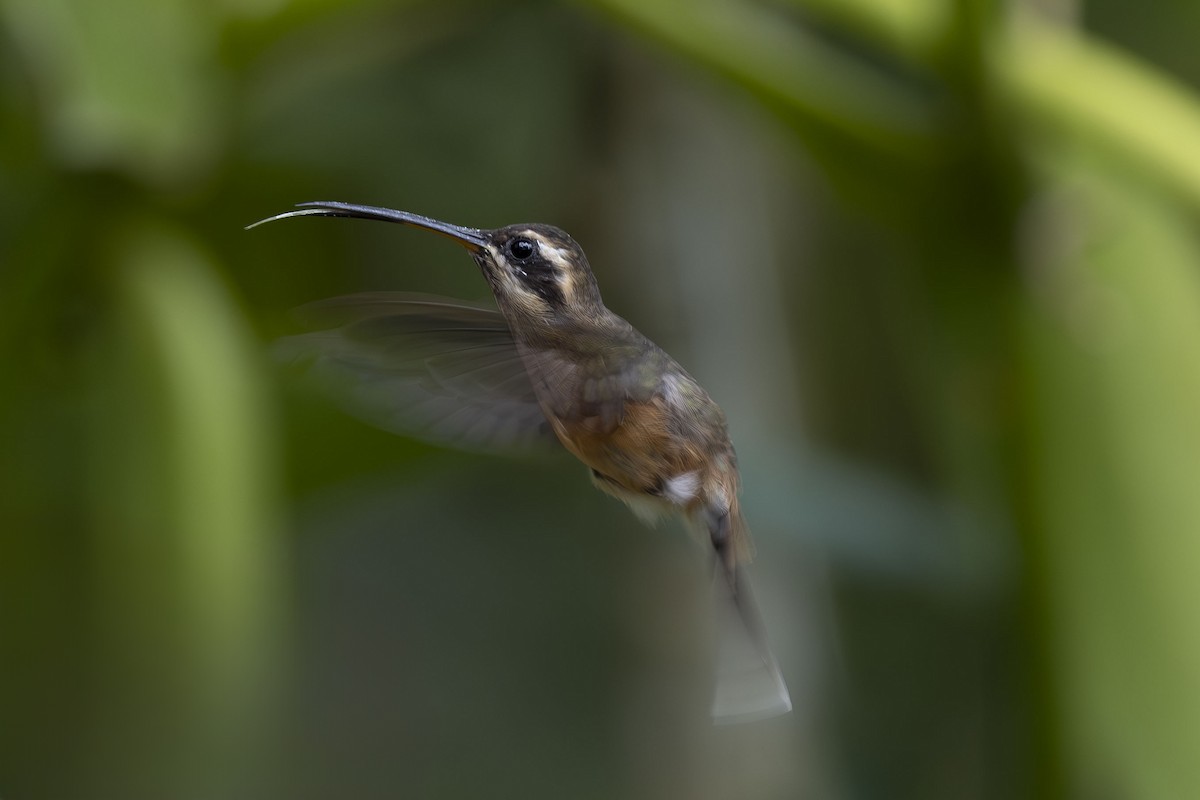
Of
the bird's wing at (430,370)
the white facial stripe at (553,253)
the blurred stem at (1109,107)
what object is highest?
the blurred stem at (1109,107)

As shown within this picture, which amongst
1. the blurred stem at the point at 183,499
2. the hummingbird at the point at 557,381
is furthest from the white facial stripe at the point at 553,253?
the blurred stem at the point at 183,499

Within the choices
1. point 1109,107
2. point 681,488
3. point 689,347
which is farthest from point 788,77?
point 681,488

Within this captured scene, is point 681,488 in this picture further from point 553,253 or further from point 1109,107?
point 1109,107

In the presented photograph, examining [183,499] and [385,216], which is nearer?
[385,216]

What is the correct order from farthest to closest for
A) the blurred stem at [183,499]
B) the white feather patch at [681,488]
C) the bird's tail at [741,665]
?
the blurred stem at [183,499] < the white feather patch at [681,488] < the bird's tail at [741,665]

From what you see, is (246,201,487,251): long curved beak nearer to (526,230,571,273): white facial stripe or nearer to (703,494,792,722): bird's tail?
(526,230,571,273): white facial stripe

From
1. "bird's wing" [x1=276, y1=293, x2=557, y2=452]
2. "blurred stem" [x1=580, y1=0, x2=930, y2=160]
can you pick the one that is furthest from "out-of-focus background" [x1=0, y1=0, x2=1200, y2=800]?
"bird's wing" [x1=276, y1=293, x2=557, y2=452]

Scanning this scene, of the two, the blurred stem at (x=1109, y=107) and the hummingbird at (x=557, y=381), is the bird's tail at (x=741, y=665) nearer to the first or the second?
the hummingbird at (x=557, y=381)
